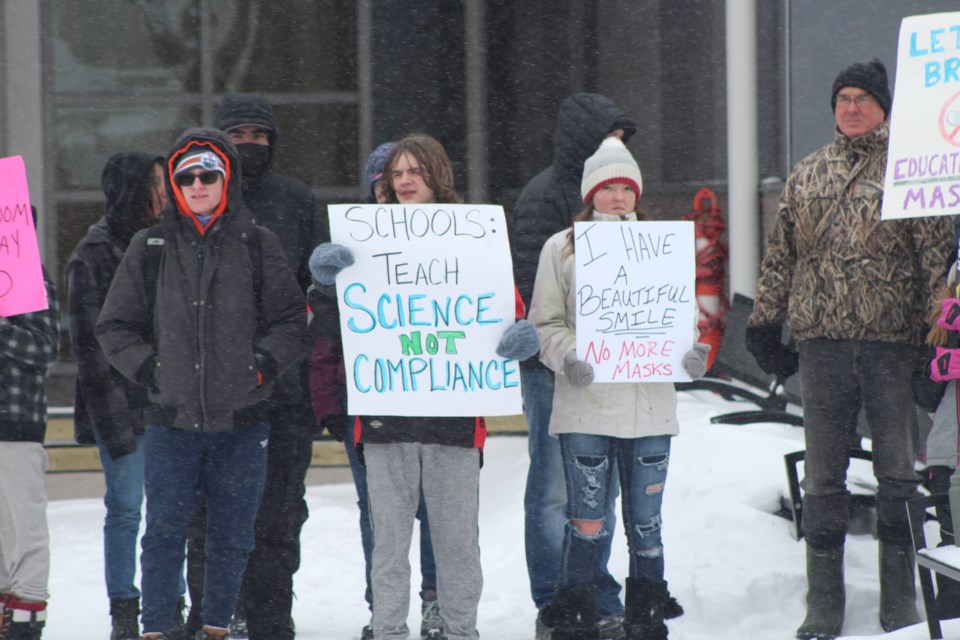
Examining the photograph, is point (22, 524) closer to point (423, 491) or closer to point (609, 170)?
point (423, 491)

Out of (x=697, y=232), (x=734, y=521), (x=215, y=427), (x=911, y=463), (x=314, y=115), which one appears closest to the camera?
(x=215, y=427)

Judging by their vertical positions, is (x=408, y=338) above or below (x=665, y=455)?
above

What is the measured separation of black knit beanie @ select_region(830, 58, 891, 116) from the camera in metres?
5.20

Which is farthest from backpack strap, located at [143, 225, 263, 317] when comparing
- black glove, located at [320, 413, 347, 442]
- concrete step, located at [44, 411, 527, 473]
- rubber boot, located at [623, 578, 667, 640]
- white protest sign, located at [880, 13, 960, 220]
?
concrete step, located at [44, 411, 527, 473]

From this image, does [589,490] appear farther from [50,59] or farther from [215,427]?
[50,59]

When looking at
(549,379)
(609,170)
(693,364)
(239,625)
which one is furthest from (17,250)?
(693,364)

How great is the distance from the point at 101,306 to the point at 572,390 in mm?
1984

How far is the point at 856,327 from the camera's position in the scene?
5137 millimetres

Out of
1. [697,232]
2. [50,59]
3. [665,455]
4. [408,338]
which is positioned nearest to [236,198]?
[408,338]

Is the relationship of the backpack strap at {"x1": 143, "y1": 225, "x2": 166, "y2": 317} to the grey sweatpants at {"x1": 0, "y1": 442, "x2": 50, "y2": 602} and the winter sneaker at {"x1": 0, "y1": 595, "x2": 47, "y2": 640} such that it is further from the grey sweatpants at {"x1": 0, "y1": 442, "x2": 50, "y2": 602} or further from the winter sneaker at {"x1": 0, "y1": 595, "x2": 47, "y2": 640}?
the winter sneaker at {"x1": 0, "y1": 595, "x2": 47, "y2": 640}

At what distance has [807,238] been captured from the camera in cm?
532

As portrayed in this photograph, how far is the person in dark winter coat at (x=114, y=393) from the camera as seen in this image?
5.50 metres

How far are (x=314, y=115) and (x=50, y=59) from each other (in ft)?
6.80

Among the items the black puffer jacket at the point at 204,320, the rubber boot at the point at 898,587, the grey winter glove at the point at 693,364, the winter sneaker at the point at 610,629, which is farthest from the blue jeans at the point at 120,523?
the rubber boot at the point at 898,587
